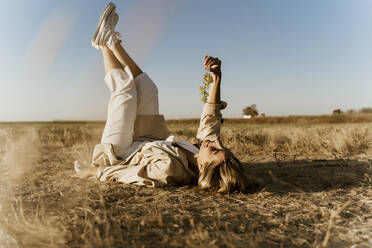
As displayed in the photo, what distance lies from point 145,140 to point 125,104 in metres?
0.67

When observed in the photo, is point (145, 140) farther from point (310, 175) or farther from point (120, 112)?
point (310, 175)

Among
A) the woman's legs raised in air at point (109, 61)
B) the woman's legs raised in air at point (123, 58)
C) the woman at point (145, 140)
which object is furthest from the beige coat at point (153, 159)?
the woman's legs raised in air at point (109, 61)

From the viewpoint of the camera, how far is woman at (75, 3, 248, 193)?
10.6ft

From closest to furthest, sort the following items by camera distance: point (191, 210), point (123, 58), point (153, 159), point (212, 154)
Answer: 1. point (191, 210)
2. point (212, 154)
3. point (153, 159)
4. point (123, 58)

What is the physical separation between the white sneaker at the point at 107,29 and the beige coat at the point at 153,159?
1269mm

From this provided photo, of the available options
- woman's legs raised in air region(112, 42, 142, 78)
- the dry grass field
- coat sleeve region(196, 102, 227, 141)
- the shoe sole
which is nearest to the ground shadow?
the dry grass field

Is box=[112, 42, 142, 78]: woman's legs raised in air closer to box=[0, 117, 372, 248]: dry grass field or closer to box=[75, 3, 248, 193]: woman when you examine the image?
box=[75, 3, 248, 193]: woman

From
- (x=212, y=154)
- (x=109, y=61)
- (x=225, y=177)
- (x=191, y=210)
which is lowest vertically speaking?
(x=191, y=210)

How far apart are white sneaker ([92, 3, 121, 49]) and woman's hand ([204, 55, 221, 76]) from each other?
146cm

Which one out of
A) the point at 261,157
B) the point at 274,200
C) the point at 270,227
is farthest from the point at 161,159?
the point at 261,157

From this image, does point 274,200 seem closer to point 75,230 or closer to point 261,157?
point 75,230

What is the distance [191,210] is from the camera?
8.64 feet

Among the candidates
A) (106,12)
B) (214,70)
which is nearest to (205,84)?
(214,70)

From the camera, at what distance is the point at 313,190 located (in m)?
3.38
